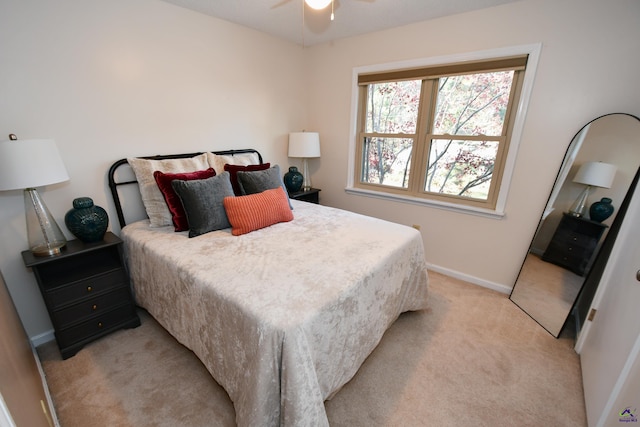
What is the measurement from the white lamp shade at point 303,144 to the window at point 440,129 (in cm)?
52

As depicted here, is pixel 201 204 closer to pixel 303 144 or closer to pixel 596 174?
pixel 303 144

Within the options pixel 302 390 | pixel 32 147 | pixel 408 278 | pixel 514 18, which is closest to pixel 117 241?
pixel 32 147

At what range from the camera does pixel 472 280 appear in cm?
273

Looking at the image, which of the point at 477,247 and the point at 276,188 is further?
the point at 477,247

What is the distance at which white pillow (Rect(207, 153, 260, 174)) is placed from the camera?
2.54 meters

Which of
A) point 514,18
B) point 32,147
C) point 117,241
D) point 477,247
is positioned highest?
point 514,18

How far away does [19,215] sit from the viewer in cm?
175

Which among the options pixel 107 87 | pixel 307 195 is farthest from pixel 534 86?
pixel 107 87

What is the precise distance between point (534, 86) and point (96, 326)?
375 cm

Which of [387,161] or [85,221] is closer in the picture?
[85,221]

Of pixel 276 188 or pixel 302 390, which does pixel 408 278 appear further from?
pixel 276 188

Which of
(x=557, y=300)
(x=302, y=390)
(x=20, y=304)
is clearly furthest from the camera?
(x=557, y=300)

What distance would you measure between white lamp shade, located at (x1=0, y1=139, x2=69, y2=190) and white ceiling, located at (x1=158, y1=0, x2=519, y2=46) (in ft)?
5.16

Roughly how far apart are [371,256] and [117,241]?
179cm
